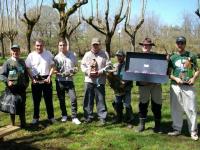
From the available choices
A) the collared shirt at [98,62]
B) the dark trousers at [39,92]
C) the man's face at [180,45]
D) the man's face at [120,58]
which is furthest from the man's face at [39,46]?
the man's face at [180,45]

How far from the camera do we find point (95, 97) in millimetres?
10031

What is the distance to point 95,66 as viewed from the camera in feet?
31.6

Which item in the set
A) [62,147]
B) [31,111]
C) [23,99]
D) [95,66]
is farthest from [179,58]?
[31,111]

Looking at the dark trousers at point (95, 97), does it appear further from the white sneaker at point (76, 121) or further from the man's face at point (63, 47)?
the man's face at point (63, 47)

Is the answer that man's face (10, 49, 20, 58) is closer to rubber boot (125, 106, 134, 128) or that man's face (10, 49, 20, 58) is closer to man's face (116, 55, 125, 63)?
man's face (116, 55, 125, 63)

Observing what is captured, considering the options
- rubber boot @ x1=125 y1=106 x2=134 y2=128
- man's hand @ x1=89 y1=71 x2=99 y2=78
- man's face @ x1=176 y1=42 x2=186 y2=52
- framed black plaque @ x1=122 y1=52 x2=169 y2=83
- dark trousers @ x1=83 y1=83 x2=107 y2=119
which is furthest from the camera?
rubber boot @ x1=125 y1=106 x2=134 y2=128

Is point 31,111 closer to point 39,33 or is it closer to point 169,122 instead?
point 169,122

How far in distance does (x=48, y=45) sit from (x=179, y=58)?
5463 cm

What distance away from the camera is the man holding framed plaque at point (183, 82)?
27.7 ft

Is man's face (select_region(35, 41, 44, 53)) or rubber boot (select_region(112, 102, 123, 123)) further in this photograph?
rubber boot (select_region(112, 102, 123, 123))

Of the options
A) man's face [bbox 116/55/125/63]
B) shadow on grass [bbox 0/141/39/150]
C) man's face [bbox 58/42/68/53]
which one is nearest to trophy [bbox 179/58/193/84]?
man's face [bbox 116/55/125/63]

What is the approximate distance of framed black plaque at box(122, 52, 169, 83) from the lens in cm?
855

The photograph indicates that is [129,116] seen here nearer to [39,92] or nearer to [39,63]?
[39,92]

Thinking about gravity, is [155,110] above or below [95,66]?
below
